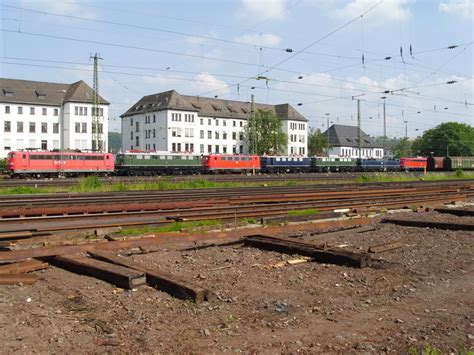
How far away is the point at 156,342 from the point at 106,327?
685 mm

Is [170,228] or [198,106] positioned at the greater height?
[198,106]

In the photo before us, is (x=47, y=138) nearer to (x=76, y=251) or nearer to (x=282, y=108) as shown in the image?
(x=282, y=108)

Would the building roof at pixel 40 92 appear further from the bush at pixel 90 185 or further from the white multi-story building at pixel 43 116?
the bush at pixel 90 185

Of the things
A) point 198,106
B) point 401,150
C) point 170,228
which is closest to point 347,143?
point 401,150

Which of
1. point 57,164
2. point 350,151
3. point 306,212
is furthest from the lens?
point 350,151

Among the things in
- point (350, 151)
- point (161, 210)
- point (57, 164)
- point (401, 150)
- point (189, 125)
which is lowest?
point (161, 210)

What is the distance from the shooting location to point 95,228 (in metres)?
11.3

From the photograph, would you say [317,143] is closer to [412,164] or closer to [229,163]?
[412,164]

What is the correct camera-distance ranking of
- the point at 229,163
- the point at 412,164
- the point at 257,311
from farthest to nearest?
1. the point at 412,164
2. the point at 229,163
3. the point at 257,311

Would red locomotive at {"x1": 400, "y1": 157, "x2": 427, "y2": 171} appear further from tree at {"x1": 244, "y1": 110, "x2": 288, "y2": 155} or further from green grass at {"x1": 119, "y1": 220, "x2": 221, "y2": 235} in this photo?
green grass at {"x1": 119, "y1": 220, "x2": 221, "y2": 235}

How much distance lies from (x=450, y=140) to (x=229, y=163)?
262ft

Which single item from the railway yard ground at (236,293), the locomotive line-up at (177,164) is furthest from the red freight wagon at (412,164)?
the railway yard ground at (236,293)

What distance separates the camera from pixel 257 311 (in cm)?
560

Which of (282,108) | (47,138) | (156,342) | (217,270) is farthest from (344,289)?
(282,108)
